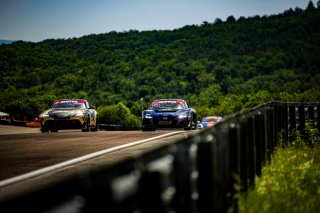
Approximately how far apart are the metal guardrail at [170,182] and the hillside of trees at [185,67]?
442ft

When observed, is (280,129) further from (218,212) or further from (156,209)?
(156,209)

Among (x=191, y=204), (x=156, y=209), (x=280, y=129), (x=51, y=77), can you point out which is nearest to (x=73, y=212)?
(x=156, y=209)

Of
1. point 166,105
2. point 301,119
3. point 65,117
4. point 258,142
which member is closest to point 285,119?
point 301,119

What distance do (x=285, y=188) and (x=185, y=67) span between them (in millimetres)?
153195

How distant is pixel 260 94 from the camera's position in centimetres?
15562

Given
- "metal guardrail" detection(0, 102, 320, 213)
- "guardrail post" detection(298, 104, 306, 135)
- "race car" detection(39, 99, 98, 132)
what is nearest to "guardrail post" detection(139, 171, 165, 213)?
"metal guardrail" detection(0, 102, 320, 213)

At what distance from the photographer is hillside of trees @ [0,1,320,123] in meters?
145

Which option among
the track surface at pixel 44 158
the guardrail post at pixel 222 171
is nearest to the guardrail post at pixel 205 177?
the guardrail post at pixel 222 171

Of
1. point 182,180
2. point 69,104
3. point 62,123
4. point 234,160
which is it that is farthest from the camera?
point 69,104

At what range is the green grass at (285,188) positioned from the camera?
5297 millimetres

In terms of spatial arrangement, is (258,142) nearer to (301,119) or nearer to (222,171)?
(222,171)

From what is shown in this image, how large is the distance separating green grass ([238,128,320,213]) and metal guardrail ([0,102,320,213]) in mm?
237

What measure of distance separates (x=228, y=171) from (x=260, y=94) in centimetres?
15375

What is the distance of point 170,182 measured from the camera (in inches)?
115
